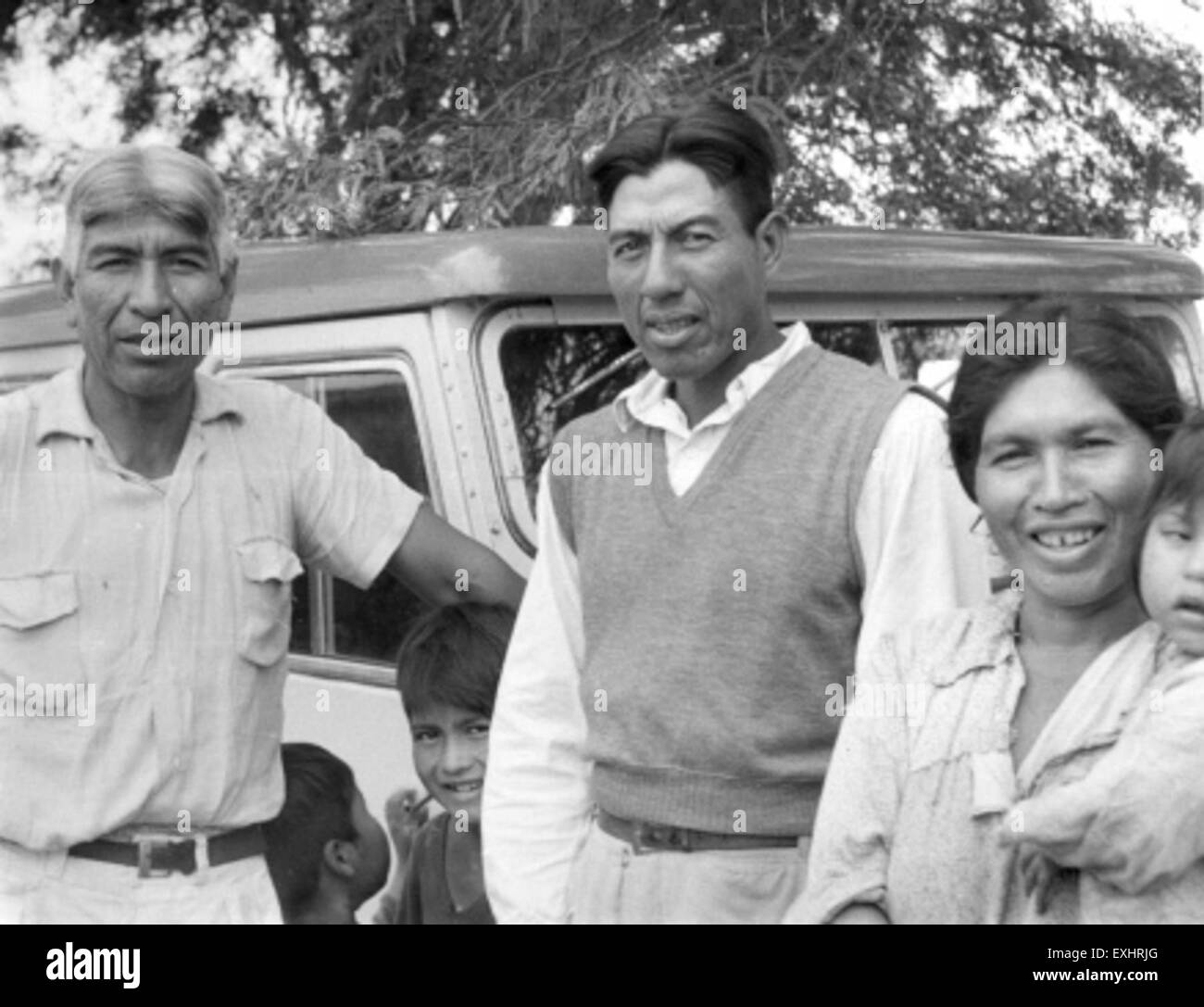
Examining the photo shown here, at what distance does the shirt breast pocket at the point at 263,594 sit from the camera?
98.4 inches

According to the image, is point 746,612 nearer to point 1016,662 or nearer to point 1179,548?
point 1016,662

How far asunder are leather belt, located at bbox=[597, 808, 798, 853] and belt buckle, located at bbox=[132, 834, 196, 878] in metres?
0.54

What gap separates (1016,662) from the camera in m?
2.10

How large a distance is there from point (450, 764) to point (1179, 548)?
48.5 inches

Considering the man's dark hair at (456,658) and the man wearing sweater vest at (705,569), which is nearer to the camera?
the man wearing sweater vest at (705,569)

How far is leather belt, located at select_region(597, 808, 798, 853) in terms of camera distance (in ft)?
7.70

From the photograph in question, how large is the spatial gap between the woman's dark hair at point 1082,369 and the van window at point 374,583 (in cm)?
113

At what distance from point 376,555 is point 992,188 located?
4.59ft

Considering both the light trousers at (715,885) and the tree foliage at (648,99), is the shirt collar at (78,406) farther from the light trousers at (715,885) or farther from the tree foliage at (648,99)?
the tree foliage at (648,99)

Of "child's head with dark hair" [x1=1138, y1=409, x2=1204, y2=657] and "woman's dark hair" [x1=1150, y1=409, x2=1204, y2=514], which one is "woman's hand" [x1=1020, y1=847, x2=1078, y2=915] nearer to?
"child's head with dark hair" [x1=1138, y1=409, x2=1204, y2=657]
